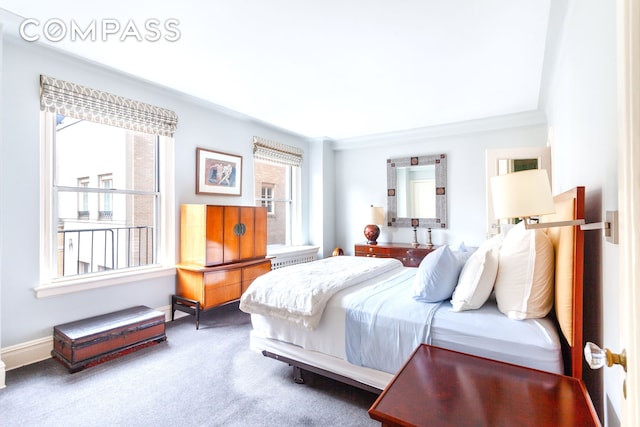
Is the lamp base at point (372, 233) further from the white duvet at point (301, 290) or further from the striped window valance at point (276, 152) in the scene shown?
the white duvet at point (301, 290)

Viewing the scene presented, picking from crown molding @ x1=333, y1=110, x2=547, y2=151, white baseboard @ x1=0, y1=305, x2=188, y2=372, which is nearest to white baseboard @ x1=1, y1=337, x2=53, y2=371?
white baseboard @ x1=0, y1=305, x2=188, y2=372

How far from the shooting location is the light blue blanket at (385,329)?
70.6 inches

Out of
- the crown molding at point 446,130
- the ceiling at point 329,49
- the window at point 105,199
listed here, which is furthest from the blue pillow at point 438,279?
the crown molding at point 446,130

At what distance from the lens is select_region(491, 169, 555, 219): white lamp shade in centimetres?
132

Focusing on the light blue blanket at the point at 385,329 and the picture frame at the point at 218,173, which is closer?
the light blue blanket at the point at 385,329

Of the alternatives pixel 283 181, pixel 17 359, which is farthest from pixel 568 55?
pixel 17 359

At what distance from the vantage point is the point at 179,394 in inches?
84.7

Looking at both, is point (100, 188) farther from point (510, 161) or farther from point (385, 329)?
point (510, 161)

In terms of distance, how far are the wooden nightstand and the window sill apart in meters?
2.81

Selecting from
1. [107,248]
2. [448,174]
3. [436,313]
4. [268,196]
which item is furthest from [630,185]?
[268,196]

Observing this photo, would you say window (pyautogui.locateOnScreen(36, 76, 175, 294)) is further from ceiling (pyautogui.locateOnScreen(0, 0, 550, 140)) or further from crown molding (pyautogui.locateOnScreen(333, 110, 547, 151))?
crown molding (pyautogui.locateOnScreen(333, 110, 547, 151))

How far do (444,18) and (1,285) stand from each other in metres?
3.80

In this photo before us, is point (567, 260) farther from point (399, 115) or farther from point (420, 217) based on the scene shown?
point (420, 217)

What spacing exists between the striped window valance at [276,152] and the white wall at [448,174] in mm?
898
